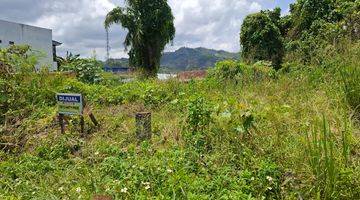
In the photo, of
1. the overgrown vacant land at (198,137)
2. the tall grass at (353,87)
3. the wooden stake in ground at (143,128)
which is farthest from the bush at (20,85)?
the tall grass at (353,87)

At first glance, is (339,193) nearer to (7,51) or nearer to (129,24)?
(7,51)

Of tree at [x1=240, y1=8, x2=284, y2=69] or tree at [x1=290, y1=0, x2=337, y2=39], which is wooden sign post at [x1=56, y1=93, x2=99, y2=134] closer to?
tree at [x1=240, y1=8, x2=284, y2=69]

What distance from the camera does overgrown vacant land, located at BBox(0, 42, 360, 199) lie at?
10.8 feet

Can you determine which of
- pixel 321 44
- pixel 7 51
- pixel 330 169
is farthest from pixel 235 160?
pixel 7 51

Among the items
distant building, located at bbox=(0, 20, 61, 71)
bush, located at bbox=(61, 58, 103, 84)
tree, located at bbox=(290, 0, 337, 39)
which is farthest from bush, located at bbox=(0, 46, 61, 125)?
distant building, located at bbox=(0, 20, 61, 71)

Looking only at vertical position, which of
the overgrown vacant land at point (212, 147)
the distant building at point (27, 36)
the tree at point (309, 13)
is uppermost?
the tree at point (309, 13)

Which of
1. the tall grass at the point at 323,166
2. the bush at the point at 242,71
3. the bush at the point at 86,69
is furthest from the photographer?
→ the bush at the point at 86,69

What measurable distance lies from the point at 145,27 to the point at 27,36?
39.2 feet

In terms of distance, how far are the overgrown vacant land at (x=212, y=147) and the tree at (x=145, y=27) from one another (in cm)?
1628

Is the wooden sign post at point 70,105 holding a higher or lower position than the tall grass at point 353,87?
lower

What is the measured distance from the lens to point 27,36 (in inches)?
1207

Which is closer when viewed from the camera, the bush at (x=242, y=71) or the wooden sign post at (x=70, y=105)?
the wooden sign post at (x=70, y=105)

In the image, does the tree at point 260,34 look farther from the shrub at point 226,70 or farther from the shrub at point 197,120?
the shrub at point 197,120

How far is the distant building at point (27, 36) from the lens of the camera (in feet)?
90.5
